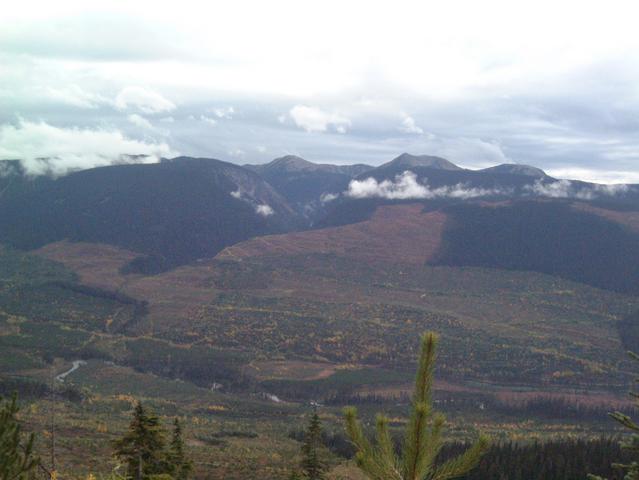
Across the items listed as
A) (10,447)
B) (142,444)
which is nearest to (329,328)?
(142,444)

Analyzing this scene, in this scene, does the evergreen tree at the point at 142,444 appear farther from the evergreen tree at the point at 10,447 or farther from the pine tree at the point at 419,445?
the pine tree at the point at 419,445

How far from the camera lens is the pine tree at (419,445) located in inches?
247

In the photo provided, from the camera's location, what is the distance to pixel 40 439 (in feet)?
150

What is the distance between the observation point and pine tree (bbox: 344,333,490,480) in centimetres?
628

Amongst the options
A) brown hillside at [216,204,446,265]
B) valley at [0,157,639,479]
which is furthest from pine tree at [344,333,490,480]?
brown hillside at [216,204,446,265]

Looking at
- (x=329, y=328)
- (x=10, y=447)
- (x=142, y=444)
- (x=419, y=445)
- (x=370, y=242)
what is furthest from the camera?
(x=370, y=242)

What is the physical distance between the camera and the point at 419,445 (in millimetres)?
6414

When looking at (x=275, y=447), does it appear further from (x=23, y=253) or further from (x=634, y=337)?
(x=23, y=253)

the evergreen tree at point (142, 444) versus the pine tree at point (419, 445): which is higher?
the pine tree at point (419, 445)

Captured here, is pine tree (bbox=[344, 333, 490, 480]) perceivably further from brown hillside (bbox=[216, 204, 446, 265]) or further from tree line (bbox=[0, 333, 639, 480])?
brown hillside (bbox=[216, 204, 446, 265])

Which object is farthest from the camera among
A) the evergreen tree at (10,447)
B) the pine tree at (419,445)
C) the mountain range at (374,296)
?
the mountain range at (374,296)

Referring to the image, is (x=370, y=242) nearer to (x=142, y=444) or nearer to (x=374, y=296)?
(x=374, y=296)

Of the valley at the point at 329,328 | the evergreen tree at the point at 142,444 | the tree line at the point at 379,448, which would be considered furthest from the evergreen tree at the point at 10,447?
the valley at the point at 329,328

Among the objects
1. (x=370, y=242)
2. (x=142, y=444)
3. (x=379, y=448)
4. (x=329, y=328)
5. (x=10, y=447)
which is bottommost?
(x=329, y=328)
